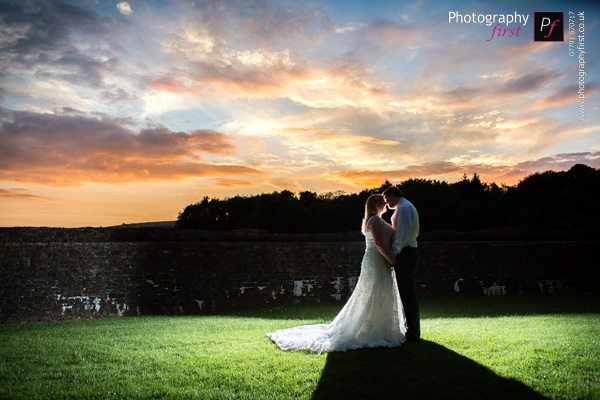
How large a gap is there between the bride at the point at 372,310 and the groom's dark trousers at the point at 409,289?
12 centimetres

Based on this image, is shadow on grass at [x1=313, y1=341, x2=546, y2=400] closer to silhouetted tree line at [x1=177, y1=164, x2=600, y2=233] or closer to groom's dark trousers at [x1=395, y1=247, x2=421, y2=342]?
groom's dark trousers at [x1=395, y1=247, x2=421, y2=342]

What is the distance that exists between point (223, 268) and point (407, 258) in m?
7.70

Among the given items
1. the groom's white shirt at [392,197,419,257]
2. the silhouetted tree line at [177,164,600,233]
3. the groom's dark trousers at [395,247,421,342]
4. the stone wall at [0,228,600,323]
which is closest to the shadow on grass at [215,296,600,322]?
the stone wall at [0,228,600,323]

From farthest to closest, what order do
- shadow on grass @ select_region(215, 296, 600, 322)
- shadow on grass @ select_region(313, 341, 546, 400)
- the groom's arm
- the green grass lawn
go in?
shadow on grass @ select_region(215, 296, 600, 322)
the groom's arm
the green grass lawn
shadow on grass @ select_region(313, 341, 546, 400)

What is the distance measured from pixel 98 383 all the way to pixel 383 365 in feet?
11.4

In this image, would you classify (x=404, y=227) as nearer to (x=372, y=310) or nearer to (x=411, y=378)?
(x=372, y=310)

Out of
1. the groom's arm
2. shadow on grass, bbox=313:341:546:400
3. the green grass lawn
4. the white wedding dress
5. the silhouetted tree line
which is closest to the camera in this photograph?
shadow on grass, bbox=313:341:546:400

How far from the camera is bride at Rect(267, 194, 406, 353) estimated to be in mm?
6332

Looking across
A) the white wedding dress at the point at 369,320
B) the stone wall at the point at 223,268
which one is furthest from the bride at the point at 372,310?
the stone wall at the point at 223,268

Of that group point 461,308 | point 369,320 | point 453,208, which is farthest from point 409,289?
point 453,208

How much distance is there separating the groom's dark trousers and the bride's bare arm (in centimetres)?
27

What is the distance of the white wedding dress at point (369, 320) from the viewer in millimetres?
6266

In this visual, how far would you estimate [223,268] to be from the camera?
42.9ft

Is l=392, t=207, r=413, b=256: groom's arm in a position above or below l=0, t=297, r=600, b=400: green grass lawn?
above
